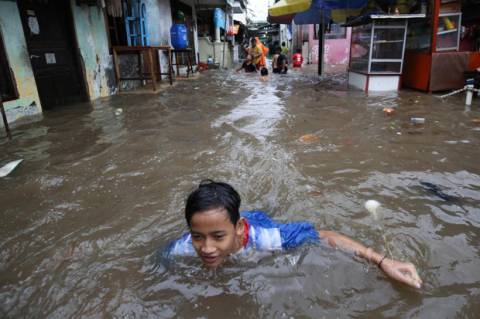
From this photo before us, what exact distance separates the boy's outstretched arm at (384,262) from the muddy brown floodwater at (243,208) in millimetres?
62

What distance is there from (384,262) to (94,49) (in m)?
8.46

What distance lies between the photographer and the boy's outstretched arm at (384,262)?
6.20ft

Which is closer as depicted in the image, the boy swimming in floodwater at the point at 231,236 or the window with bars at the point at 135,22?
the boy swimming in floodwater at the point at 231,236

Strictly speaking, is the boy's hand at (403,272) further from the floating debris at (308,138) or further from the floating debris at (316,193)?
the floating debris at (308,138)

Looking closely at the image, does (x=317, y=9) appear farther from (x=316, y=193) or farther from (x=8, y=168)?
(x=8, y=168)

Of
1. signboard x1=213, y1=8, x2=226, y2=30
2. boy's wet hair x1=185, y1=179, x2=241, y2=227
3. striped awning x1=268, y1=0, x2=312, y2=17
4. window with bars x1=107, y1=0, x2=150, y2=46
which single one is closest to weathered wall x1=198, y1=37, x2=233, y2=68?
signboard x1=213, y1=8, x2=226, y2=30

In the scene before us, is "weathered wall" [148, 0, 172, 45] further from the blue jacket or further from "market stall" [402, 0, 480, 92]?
the blue jacket

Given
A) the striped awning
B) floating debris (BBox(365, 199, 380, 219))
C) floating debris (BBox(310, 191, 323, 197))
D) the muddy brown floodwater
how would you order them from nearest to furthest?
the muddy brown floodwater, floating debris (BBox(365, 199, 380, 219)), floating debris (BBox(310, 191, 323, 197)), the striped awning

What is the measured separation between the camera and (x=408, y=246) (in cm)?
238

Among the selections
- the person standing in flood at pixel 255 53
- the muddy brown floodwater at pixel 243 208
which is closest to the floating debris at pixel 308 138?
the muddy brown floodwater at pixel 243 208

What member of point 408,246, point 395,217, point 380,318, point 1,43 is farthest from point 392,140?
point 1,43

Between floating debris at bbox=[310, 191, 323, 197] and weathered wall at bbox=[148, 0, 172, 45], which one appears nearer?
floating debris at bbox=[310, 191, 323, 197]

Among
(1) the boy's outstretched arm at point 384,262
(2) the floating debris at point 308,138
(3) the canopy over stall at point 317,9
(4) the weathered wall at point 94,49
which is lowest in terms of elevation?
(2) the floating debris at point 308,138

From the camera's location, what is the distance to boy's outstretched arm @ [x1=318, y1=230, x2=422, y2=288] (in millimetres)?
1889
